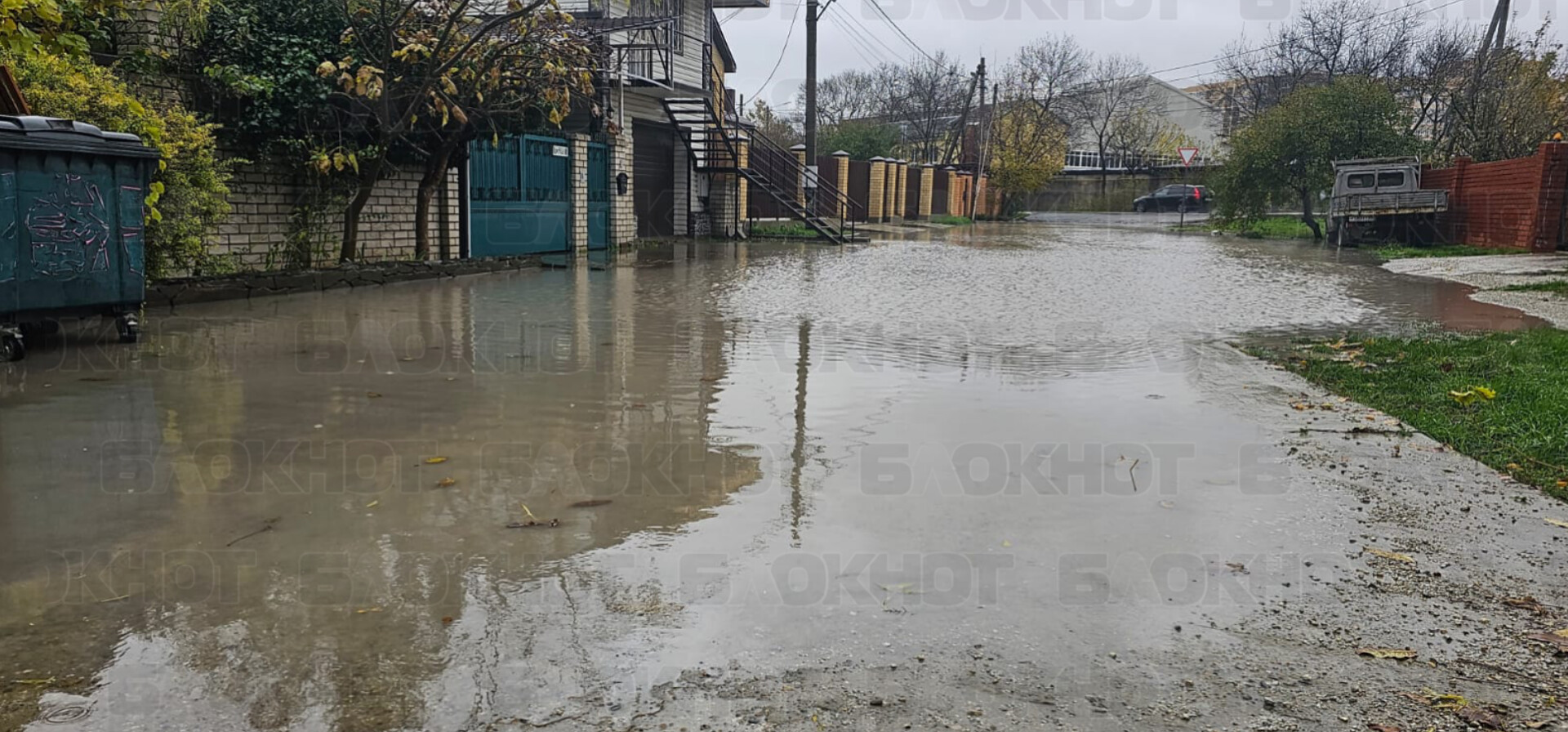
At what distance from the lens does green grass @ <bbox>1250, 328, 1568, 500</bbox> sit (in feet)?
18.0

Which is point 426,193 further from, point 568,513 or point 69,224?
point 568,513

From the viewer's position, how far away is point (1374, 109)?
95.7 feet

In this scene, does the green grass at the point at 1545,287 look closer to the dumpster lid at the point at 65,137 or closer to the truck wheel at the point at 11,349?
the dumpster lid at the point at 65,137

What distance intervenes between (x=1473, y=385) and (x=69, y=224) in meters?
9.45

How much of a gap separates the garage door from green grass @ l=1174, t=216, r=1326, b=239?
16822 mm

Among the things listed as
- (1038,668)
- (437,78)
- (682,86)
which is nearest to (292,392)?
(1038,668)

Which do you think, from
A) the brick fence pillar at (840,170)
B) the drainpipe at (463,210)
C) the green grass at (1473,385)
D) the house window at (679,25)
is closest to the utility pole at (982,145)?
the brick fence pillar at (840,170)

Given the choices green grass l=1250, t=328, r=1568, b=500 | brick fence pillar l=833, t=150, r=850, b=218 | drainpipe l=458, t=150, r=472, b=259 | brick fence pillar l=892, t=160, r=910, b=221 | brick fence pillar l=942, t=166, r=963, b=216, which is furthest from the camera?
brick fence pillar l=942, t=166, r=963, b=216

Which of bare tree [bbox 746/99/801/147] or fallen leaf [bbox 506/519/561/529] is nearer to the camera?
fallen leaf [bbox 506/519/561/529]

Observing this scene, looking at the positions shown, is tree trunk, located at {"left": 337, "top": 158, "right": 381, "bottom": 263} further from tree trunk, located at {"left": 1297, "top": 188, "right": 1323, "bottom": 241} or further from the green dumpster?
tree trunk, located at {"left": 1297, "top": 188, "right": 1323, "bottom": 241}

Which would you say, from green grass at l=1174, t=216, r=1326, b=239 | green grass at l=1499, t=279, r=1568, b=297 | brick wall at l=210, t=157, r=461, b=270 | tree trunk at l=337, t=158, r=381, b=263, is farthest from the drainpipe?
green grass at l=1174, t=216, r=1326, b=239

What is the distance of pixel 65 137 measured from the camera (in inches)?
308

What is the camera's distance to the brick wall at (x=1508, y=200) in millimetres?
20984

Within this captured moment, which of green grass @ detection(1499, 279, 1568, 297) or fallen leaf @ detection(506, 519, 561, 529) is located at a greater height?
green grass @ detection(1499, 279, 1568, 297)
